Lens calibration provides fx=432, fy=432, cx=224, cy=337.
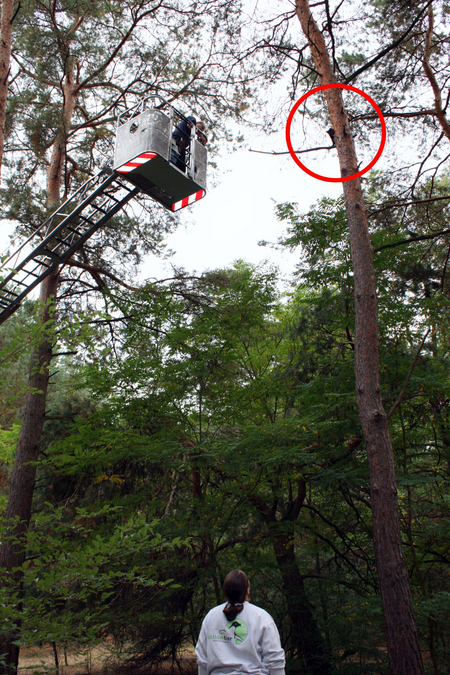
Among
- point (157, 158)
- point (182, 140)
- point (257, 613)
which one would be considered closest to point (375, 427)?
point (257, 613)

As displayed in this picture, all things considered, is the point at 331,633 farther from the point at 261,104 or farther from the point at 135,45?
the point at 135,45

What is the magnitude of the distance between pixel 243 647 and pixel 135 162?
246 inches

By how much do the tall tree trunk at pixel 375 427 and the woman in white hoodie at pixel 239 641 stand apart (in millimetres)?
2383

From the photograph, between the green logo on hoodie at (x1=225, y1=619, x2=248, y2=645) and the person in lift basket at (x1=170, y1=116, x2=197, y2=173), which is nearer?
the green logo on hoodie at (x1=225, y1=619, x2=248, y2=645)

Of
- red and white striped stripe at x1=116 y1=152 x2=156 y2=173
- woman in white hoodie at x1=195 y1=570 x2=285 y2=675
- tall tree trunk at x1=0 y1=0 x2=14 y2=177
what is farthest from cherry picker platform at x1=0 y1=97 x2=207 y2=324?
woman in white hoodie at x1=195 y1=570 x2=285 y2=675

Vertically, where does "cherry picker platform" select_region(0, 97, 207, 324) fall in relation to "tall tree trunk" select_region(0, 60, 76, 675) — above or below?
above

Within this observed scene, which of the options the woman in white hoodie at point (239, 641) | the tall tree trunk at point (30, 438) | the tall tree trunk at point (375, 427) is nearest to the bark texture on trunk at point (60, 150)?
the tall tree trunk at point (30, 438)

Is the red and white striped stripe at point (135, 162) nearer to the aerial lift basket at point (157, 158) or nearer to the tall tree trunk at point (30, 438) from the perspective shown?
the aerial lift basket at point (157, 158)

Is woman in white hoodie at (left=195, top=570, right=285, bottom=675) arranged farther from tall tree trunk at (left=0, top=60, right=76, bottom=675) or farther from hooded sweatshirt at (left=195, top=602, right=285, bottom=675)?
tall tree trunk at (left=0, top=60, right=76, bottom=675)

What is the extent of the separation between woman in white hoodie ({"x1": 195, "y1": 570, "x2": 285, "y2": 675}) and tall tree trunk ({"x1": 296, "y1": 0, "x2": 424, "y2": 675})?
7.82 ft

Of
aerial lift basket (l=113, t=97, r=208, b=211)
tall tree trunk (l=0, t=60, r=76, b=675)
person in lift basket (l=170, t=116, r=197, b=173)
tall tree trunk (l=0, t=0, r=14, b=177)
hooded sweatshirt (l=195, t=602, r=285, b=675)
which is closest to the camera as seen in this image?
hooded sweatshirt (l=195, t=602, r=285, b=675)

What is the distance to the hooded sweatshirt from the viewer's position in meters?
2.68

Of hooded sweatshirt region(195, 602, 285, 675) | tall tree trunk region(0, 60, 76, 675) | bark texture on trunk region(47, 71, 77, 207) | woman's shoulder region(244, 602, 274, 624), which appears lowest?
hooded sweatshirt region(195, 602, 285, 675)

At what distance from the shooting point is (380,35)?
8047 millimetres
